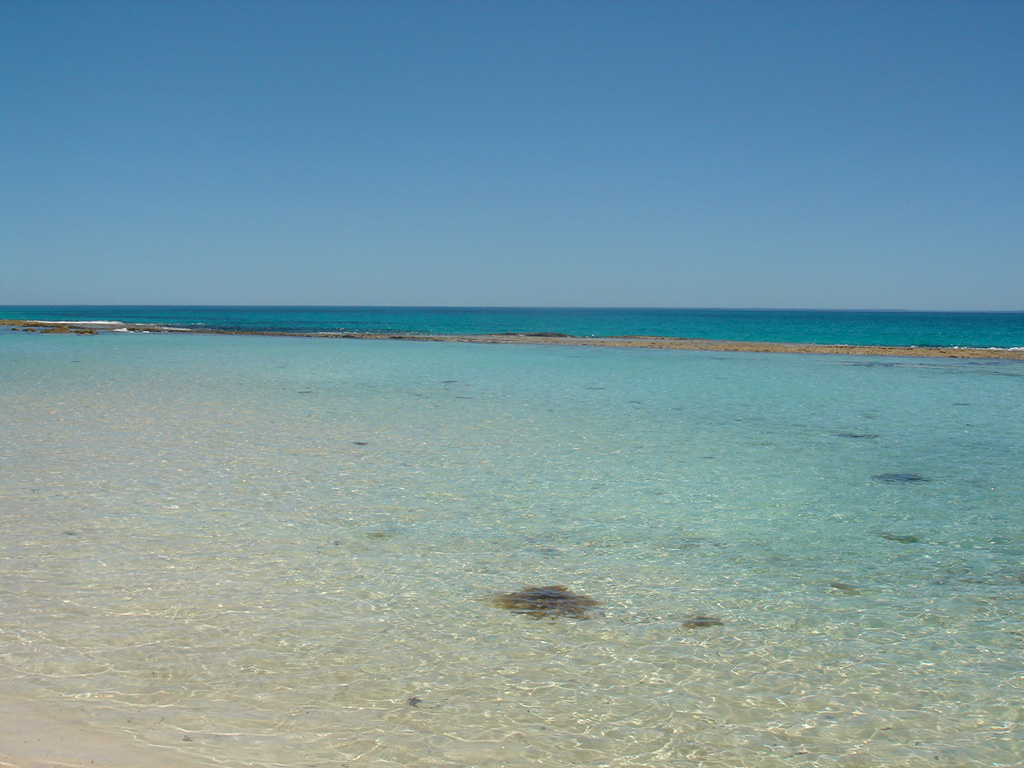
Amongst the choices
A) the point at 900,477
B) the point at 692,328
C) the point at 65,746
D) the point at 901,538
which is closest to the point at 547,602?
the point at 65,746

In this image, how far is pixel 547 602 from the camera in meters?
5.74

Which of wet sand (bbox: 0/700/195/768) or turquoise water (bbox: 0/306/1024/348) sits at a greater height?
turquoise water (bbox: 0/306/1024/348)

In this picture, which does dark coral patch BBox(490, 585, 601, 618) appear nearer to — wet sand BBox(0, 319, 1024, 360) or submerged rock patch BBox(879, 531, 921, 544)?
submerged rock patch BBox(879, 531, 921, 544)

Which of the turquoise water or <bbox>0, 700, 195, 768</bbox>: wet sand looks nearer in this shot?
<bbox>0, 700, 195, 768</bbox>: wet sand

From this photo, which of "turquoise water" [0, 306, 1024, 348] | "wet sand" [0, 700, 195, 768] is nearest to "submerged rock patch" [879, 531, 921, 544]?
"wet sand" [0, 700, 195, 768]

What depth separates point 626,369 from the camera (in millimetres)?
26766

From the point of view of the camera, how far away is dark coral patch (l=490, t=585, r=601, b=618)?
5.55 m

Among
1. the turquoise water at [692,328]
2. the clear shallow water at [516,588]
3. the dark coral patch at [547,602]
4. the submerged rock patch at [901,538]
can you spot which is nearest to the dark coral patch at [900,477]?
the clear shallow water at [516,588]

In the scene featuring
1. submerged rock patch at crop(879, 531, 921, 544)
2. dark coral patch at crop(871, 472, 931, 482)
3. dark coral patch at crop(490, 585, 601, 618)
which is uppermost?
dark coral patch at crop(871, 472, 931, 482)

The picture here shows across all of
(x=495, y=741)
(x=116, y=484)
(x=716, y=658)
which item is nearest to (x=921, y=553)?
(x=716, y=658)

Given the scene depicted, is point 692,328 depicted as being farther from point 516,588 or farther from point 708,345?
point 516,588

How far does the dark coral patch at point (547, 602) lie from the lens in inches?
219

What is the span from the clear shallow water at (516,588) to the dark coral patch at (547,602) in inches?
5.3

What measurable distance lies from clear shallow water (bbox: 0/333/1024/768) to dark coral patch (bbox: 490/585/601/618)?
13 centimetres
